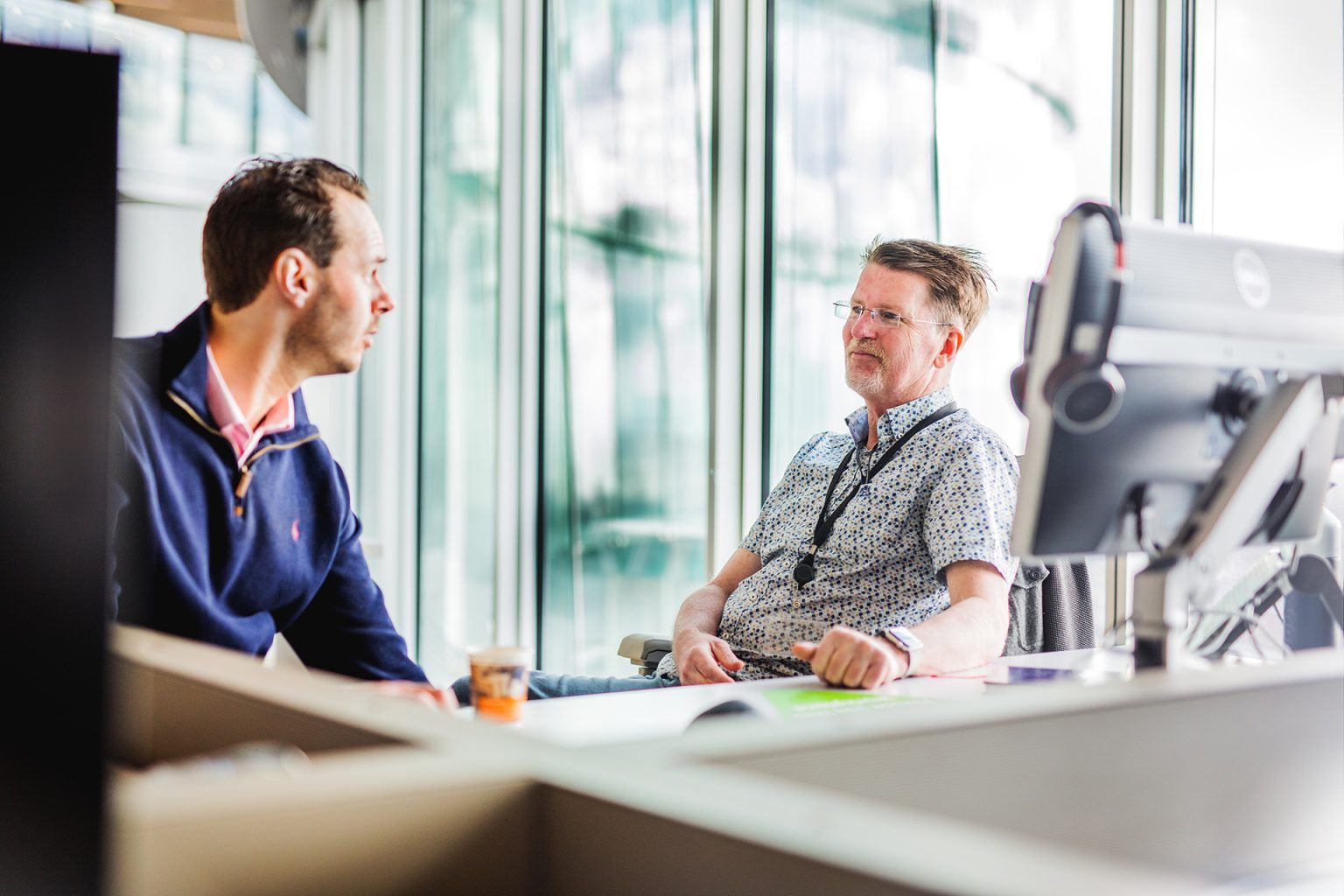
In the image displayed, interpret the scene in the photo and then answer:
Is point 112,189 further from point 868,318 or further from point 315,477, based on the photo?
point 868,318

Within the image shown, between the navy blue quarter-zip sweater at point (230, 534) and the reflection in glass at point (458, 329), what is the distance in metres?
2.59

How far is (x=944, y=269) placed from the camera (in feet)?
7.42

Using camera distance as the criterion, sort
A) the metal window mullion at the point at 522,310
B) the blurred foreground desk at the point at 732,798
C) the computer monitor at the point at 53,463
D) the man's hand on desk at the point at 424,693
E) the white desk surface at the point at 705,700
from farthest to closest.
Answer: the metal window mullion at the point at 522,310
the man's hand on desk at the point at 424,693
the white desk surface at the point at 705,700
the blurred foreground desk at the point at 732,798
the computer monitor at the point at 53,463

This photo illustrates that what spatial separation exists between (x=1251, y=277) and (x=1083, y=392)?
25 cm

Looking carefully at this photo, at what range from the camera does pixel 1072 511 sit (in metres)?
1.19

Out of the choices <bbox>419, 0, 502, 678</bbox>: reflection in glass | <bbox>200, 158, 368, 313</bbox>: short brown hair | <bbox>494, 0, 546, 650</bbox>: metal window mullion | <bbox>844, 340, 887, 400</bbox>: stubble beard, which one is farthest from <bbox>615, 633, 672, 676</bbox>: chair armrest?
<bbox>419, 0, 502, 678</bbox>: reflection in glass

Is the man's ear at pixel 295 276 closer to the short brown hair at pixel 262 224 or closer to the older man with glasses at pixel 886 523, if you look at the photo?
the short brown hair at pixel 262 224

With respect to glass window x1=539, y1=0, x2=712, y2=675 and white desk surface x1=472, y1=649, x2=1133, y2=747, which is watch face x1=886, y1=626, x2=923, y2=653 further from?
glass window x1=539, y1=0, x2=712, y2=675

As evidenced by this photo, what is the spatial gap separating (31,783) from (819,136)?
118 inches

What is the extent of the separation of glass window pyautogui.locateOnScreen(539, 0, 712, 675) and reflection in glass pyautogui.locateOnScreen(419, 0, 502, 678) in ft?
1.25

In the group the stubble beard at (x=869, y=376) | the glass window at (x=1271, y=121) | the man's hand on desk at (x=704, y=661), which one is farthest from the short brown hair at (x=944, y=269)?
the man's hand on desk at (x=704, y=661)

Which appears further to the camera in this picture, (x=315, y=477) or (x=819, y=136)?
(x=819, y=136)

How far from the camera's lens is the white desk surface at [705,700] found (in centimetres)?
119

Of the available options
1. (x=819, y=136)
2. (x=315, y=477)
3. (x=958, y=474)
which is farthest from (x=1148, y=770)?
(x=819, y=136)
